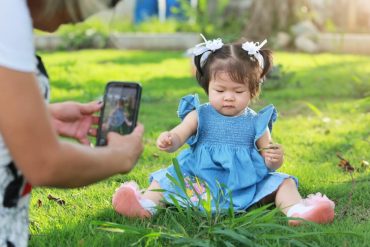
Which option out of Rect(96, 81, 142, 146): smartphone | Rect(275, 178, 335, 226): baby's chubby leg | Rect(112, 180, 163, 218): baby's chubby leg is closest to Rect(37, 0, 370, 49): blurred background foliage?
Rect(275, 178, 335, 226): baby's chubby leg

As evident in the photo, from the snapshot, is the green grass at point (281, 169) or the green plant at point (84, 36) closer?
the green grass at point (281, 169)

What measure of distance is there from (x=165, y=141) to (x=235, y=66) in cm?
50

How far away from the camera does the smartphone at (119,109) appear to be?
2.44 m

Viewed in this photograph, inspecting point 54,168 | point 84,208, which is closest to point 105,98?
point 54,168

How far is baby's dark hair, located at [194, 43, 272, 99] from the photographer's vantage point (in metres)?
3.53

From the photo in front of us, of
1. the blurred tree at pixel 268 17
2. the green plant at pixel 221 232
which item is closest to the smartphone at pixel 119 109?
the green plant at pixel 221 232

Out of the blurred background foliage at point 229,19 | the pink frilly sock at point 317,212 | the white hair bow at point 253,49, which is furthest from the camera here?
the blurred background foliage at point 229,19

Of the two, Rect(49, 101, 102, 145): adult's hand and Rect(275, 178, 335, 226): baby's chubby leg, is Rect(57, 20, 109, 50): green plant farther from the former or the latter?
Rect(49, 101, 102, 145): adult's hand

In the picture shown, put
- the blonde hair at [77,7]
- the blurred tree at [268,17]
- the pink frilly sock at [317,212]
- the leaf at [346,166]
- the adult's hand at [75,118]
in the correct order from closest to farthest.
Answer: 1. the blonde hair at [77,7]
2. the adult's hand at [75,118]
3. the pink frilly sock at [317,212]
4. the leaf at [346,166]
5. the blurred tree at [268,17]

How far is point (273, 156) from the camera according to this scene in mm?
3441

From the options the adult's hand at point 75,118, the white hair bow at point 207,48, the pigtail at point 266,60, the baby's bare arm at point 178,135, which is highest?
the adult's hand at point 75,118

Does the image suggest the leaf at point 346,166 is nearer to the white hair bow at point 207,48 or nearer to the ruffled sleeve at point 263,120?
the ruffled sleeve at point 263,120

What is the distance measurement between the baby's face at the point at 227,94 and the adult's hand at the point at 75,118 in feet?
3.29

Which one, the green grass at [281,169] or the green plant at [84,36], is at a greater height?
the green grass at [281,169]
